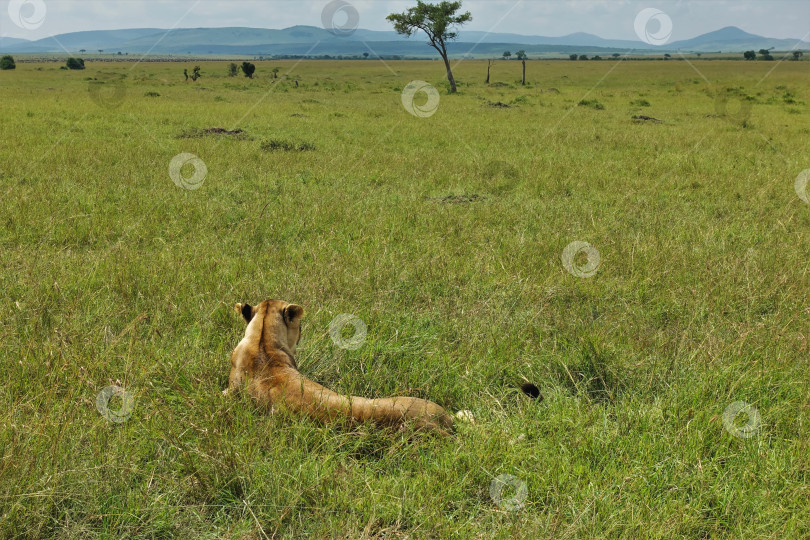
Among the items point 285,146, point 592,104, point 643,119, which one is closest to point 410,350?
point 285,146

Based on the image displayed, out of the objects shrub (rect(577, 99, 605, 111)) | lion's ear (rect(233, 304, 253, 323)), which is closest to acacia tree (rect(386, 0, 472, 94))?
shrub (rect(577, 99, 605, 111))

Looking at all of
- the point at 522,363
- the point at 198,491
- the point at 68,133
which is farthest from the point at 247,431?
the point at 68,133

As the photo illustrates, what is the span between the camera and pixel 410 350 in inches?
153

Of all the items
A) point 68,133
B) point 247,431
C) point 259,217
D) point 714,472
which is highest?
point 68,133

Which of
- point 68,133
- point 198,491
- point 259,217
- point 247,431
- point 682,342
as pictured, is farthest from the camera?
point 68,133

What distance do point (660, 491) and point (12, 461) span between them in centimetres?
285

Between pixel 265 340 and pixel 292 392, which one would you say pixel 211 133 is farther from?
pixel 292 392

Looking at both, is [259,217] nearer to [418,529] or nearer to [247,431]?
[247,431]

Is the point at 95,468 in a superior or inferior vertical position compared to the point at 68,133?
inferior

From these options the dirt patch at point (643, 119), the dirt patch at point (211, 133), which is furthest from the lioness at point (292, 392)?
the dirt patch at point (643, 119)

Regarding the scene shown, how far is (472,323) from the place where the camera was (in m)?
4.37

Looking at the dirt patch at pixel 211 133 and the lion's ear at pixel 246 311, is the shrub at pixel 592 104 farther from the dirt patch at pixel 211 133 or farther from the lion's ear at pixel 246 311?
the lion's ear at pixel 246 311

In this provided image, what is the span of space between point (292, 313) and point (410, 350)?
993mm

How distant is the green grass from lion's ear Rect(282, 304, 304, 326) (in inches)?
18.1
